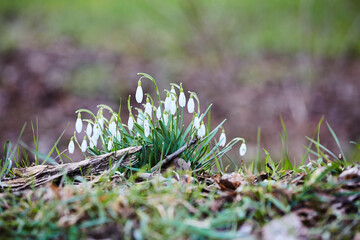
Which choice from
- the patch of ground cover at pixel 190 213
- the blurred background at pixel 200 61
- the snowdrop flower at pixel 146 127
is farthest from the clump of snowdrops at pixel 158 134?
the blurred background at pixel 200 61

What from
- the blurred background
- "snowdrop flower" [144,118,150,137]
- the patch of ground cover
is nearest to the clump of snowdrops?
"snowdrop flower" [144,118,150,137]

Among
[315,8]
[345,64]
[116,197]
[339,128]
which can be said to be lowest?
[339,128]

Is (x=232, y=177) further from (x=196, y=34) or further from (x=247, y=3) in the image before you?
(x=247, y=3)

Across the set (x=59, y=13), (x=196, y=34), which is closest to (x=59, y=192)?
(x=196, y=34)

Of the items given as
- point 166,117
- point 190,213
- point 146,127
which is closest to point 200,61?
point 166,117

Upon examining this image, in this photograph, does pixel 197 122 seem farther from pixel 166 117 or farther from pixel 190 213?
pixel 190 213

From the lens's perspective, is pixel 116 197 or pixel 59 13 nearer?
pixel 116 197

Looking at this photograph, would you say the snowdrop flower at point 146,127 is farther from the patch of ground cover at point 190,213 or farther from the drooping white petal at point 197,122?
the patch of ground cover at point 190,213

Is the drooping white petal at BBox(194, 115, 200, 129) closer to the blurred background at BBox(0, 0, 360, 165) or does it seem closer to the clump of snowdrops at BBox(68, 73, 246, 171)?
the clump of snowdrops at BBox(68, 73, 246, 171)
